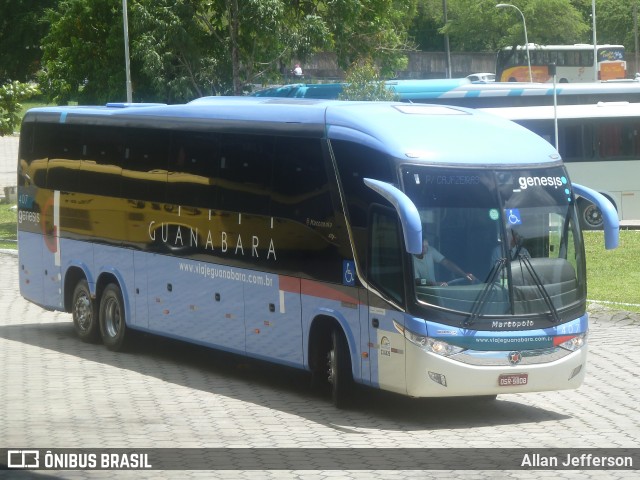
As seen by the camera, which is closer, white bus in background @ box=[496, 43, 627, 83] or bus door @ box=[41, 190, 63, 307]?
bus door @ box=[41, 190, 63, 307]

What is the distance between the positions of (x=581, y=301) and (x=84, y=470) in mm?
5267

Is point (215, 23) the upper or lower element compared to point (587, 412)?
upper

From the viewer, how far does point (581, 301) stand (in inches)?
537

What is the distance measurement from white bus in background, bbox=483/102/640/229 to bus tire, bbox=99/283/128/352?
22.6 meters

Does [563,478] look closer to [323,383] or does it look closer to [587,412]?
[587,412]

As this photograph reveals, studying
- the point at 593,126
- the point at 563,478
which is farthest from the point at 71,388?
the point at 593,126

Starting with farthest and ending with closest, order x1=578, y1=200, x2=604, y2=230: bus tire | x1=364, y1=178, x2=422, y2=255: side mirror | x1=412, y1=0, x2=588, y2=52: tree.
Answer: x1=412, y1=0, x2=588, y2=52: tree → x1=578, y1=200, x2=604, y2=230: bus tire → x1=364, y1=178, x2=422, y2=255: side mirror

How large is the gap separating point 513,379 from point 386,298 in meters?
1.39

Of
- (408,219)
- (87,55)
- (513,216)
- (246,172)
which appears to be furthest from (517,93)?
(408,219)

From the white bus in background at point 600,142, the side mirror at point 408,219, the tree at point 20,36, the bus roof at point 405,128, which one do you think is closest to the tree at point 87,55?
the white bus in background at point 600,142

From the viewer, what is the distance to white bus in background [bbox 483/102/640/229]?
38.9 meters

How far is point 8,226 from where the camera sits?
40.2 m

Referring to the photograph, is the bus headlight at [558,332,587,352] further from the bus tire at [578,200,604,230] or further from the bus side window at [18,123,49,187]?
the bus tire at [578,200,604,230]

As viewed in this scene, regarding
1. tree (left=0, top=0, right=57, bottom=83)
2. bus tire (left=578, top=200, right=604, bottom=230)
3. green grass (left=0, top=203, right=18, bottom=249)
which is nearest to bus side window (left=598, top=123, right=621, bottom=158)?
bus tire (left=578, top=200, right=604, bottom=230)
